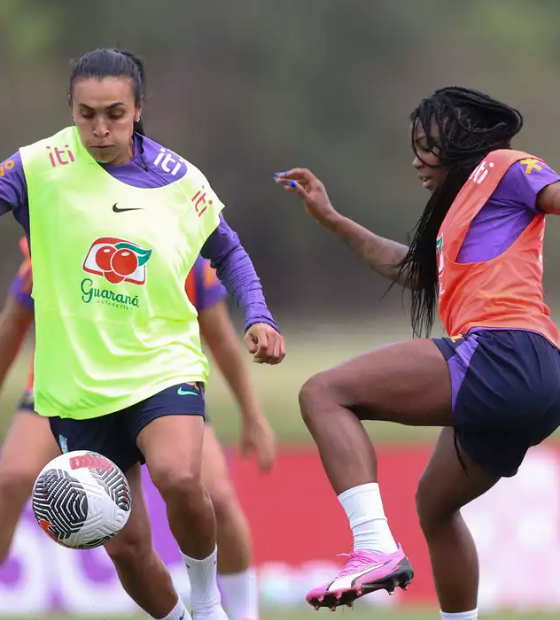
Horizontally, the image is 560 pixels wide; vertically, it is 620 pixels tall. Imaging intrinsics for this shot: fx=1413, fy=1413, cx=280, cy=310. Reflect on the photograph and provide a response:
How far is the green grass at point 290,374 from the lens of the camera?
58.3 ft

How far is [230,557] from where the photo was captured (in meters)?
5.96

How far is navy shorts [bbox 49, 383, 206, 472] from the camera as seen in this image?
4820 mm

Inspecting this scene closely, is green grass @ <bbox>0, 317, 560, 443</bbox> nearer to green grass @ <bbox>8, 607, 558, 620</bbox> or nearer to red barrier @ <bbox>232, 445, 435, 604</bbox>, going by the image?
red barrier @ <bbox>232, 445, 435, 604</bbox>

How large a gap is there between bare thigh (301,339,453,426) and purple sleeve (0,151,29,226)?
1.20 meters

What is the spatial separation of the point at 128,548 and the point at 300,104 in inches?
833

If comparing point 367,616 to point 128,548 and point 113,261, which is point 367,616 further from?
point 113,261

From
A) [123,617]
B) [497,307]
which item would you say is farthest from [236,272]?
[123,617]

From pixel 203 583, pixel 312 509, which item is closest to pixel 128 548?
pixel 203 583

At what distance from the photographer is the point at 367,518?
447 cm

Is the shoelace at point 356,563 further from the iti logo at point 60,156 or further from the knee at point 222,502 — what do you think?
the iti logo at point 60,156

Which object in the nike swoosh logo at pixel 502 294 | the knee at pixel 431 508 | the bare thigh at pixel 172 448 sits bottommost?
the knee at pixel 431 508

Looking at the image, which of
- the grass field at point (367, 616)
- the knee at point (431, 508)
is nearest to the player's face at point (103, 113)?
the knee at point (431, 508)

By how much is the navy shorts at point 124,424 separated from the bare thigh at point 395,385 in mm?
481

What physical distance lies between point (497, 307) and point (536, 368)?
0.79 ft
